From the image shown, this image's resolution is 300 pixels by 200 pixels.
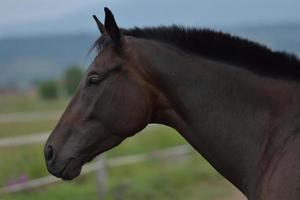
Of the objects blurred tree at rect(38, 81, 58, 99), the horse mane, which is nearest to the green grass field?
the horse mane

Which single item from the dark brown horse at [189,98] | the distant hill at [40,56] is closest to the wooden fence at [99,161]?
the dark brown horse at [189,98]

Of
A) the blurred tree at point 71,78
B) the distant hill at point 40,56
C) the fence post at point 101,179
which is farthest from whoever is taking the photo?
the distant hill at point 40,56

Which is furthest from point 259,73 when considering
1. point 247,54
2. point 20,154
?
point 20,154

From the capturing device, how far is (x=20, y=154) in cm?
1108

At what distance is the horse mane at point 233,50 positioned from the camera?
3885 mm

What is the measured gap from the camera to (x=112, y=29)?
4027mm

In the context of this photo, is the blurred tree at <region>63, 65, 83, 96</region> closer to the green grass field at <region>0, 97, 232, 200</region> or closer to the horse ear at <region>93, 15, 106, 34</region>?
the green grass field at <region>0, 97, 232, 200</region>

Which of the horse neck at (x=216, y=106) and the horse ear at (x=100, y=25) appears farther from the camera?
the horse ear at (x=100, y=25)

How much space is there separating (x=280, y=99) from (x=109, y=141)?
1055 mm

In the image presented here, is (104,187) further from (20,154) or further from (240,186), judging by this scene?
(240,186)

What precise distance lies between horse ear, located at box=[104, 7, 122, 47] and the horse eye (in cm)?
22

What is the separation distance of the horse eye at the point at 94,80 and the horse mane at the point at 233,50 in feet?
1.35

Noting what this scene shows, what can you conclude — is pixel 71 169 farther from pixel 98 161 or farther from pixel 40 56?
pixel 40 56

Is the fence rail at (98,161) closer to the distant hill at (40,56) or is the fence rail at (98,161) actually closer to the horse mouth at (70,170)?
the horse mouth at (70,170)
